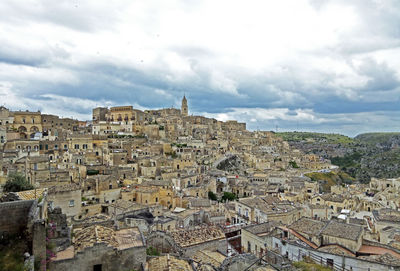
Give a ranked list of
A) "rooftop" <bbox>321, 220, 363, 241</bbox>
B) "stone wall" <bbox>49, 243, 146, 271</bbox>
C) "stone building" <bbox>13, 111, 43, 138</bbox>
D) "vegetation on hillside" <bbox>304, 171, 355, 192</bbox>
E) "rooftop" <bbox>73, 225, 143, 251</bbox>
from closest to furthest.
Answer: "stone wall" <bbox>49, 243, 146, 271</bbox>
"rooftop" <bbox>73, 225, 143, 251</bbox>
"rooftop" <bbox>321, 220, 363, 241</bbox>
"stone building" <bbox>13, 111, 43, 138</bbox>
"vegetation on hillside" <bbox>304, 171, 355, 192</bbox>

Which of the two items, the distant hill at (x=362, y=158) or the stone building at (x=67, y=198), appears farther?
the distant hill at (x=362, y=158)

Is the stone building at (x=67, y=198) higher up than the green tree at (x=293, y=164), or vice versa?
the stone building at (x=67, y=198)

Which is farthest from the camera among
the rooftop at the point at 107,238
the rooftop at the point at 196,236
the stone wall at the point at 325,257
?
the rooftop at the point at 196,236

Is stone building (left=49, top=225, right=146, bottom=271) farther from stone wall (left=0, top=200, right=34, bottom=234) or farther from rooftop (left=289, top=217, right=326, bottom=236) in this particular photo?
rooftop (left=289, top=217, right=326, bottom=236)

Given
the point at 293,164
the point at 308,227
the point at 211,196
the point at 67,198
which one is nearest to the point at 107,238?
the point at 67,198

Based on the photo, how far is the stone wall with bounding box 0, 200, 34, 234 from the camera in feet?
35.6

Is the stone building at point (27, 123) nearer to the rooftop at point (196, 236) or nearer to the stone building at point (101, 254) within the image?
the rooftop at point (196, 236)

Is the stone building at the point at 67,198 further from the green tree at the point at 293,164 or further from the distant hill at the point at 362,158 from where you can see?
the distant hill at the point at 362,158

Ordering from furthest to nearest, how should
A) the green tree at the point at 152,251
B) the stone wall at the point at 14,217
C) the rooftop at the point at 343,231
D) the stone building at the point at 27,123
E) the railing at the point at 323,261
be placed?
the stone building at the point at 27,123 < the rooftop at the point at 343,231 < the green tree at the point at 152,251 < the railing at the point at 323,261 < the stone wall at the point at 14,217

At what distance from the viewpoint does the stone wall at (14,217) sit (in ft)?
35.6

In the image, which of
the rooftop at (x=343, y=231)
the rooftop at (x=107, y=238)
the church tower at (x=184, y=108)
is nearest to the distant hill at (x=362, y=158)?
the church tower at (x=184, y=108)

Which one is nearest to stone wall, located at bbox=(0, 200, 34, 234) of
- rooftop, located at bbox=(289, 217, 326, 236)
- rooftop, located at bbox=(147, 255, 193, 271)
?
rooftop, located at bbox=(147, 255, 193, 271)

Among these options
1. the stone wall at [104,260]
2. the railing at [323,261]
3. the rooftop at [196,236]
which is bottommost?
the railing at [323,261]

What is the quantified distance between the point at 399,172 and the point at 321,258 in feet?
338
